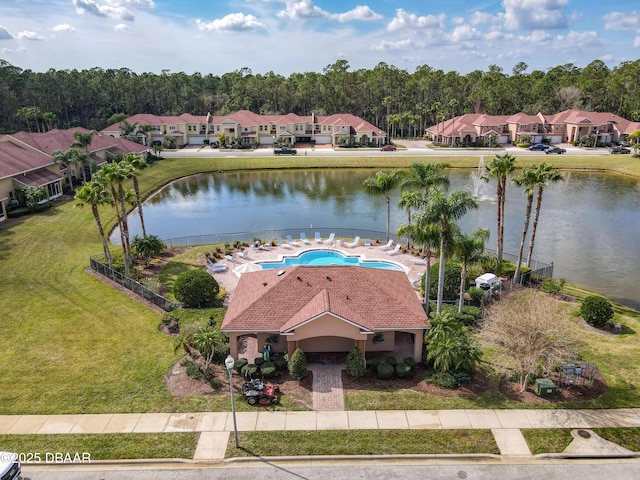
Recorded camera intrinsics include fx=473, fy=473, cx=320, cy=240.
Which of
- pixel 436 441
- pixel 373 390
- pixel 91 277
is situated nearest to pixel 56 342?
pixel 91 277

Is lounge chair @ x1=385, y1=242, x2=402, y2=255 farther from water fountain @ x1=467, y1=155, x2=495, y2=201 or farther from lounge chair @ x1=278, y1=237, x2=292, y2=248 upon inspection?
water fountain @ x1=467, y1=155, x2=495, y2=201

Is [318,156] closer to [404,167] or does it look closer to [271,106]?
[404,167]

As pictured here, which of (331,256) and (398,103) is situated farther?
(398,103)

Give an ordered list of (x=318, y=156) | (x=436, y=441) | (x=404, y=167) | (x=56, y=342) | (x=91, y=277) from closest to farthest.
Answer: (x=436, y=441)
(x=56, y=342)
(x=91, y=277)
(x=404, y=167)
(x=318, y=156)

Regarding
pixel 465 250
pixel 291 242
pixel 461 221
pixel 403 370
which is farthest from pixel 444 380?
pixel 461 221

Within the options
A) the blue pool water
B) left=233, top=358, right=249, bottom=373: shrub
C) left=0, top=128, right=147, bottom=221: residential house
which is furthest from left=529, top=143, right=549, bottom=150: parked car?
left=233, top=358, right=249, bottom=373: shrub

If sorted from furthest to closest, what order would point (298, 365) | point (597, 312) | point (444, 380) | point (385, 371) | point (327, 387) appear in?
point (597, 312)
point (385, 371)
point (298, 365)
point (327, 387)
point (444, 380)

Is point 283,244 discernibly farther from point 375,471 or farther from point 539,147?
point 539,147
